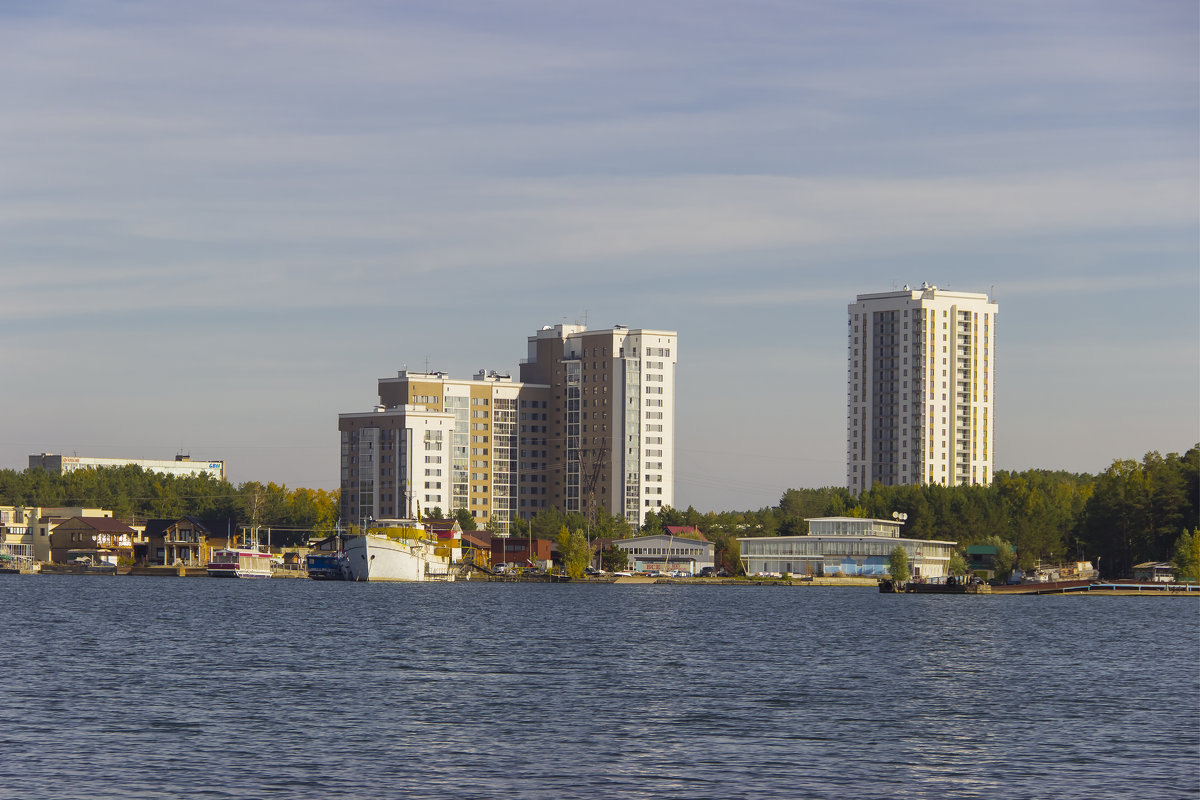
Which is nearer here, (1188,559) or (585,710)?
(585,710)

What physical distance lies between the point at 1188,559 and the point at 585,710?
6322 inches

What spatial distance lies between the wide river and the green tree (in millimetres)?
87987

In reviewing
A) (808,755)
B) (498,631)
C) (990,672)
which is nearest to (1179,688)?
(990,672)

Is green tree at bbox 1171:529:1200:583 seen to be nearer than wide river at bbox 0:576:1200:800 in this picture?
No

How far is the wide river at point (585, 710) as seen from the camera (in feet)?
135

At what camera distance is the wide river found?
135ft

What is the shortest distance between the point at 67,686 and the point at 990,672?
45.1m

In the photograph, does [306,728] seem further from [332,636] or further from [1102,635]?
[1102,635]

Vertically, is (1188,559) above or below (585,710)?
below

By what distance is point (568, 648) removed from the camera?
89.6 metres

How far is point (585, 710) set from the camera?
57219 millimetres

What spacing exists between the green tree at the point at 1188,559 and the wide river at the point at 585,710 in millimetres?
87987

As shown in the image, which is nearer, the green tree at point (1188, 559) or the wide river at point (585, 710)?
the wide river at point (585, 710)

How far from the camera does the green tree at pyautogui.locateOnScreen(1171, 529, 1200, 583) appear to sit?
647 feet
